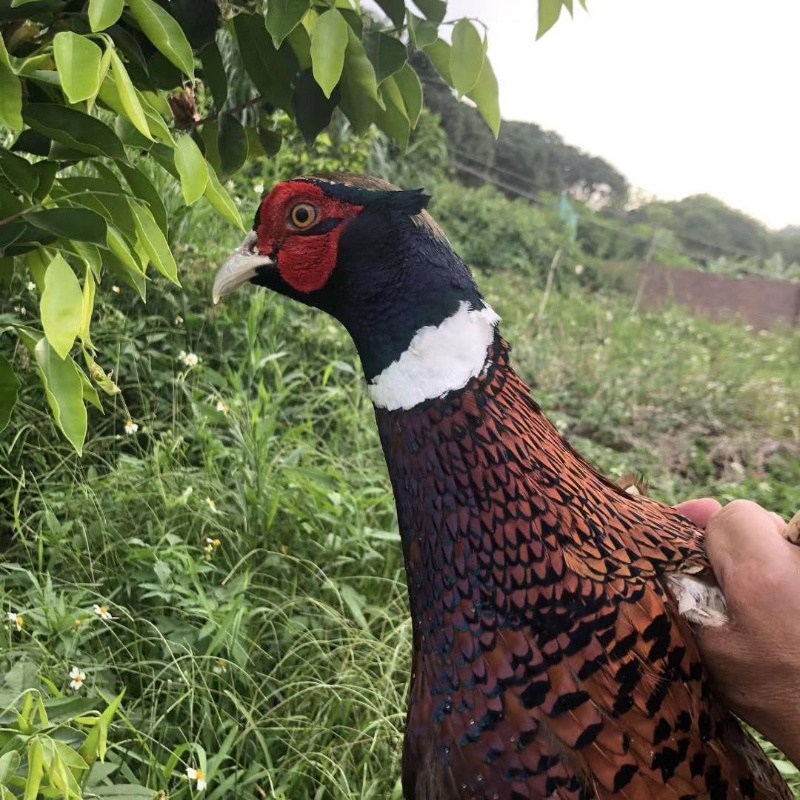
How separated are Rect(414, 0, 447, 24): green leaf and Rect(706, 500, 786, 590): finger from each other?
Answer: 0.70 metres

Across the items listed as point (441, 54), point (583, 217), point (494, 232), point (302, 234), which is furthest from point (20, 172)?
point (583, 217)

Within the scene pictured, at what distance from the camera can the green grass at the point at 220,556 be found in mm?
1569

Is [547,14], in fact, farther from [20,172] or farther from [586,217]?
[586,217]

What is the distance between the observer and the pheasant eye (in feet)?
3.04

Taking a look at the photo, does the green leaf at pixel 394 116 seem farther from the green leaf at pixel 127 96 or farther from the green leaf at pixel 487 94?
the green leaf at pixel 127 96

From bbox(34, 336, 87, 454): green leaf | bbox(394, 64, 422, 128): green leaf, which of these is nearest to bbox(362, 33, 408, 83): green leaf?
bbox(394, 64, 422, 128): green leaf

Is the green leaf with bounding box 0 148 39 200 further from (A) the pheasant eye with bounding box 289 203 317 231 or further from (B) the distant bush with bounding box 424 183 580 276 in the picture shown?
(B) the distant bush with bounding box 424 183 580 276

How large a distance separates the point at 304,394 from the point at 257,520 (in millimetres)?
820

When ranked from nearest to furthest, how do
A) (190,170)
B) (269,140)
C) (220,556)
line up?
(190,170) < (269,140) < (220,556)

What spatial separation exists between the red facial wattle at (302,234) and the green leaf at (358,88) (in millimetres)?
153

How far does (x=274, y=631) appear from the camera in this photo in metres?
1.80

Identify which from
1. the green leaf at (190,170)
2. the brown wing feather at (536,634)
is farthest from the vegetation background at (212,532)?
the brown wing feather at (536,634)

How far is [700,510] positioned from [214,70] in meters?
0.96

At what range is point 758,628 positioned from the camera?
76 centimetres
